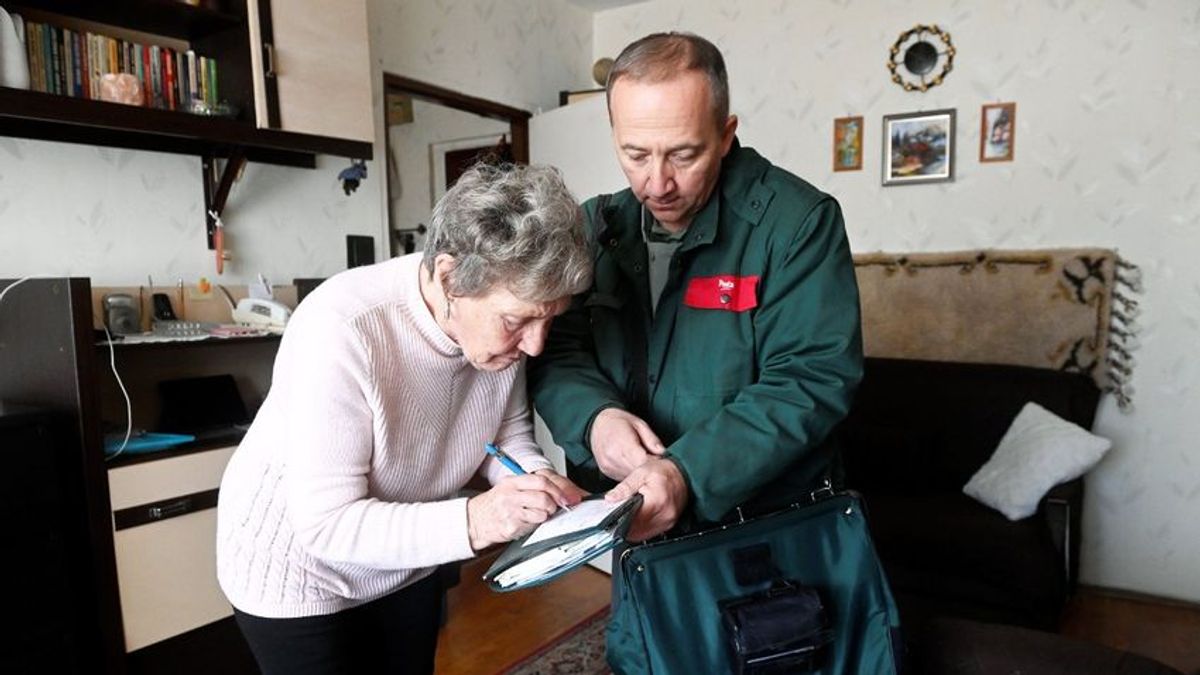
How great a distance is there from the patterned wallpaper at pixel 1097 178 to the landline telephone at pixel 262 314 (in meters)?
2.43

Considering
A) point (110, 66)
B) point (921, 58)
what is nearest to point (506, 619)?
point (110, 66)

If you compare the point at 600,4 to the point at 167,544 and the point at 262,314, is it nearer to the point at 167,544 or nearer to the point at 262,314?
the point at 262,314

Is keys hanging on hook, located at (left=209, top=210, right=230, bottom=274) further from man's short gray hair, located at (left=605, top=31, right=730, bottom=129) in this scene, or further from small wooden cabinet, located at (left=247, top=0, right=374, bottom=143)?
man's short gray hair, located at (left=605, top=31, right=730, bottom=129)

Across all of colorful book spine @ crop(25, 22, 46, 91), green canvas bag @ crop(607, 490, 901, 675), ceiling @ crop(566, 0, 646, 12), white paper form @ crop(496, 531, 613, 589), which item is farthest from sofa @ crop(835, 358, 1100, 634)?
colorful book spine @ crop(25, 22, 46, 91)

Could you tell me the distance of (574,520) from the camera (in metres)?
0.87

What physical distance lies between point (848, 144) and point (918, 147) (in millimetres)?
300

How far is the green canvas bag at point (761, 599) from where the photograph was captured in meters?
0.97

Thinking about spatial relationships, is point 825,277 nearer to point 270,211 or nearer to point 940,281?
point 270,211

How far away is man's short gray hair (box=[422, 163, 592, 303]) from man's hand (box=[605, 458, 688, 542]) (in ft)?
0.82

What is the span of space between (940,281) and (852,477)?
3.05 feet

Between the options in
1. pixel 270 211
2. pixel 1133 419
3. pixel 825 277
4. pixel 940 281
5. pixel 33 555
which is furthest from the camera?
pixel 940 281

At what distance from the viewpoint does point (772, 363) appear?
1056 mm

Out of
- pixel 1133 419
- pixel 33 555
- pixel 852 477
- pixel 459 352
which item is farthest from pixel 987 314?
pixel 33 555

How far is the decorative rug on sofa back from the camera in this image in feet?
9.64
